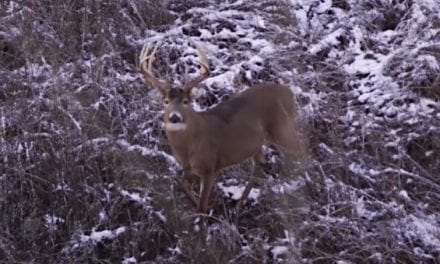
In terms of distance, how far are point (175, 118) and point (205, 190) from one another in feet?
1.75

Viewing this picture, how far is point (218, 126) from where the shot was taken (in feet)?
22.0

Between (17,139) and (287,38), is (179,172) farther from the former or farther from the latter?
(287,38)

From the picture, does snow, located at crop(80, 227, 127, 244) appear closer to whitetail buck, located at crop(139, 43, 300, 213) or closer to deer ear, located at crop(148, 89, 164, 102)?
whitetail buck, located at crop(139, 43, 300, 213)

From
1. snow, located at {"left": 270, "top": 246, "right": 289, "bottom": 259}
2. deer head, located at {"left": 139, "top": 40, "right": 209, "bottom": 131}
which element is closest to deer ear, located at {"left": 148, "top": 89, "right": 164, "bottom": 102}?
deer head, located at {"left": 139, "top": 40, "right": 209, "bottom": 131}

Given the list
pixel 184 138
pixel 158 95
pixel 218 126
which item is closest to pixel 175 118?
pixel 184 138

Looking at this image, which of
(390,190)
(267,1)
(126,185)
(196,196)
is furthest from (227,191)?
(267,1)

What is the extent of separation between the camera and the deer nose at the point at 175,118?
20.5 feet

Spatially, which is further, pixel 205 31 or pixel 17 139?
pixel 205 31

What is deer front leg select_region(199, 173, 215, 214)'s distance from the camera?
6457 millimetres

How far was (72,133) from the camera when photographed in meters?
7.18

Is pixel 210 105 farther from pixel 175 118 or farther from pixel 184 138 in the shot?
pixel 175 118

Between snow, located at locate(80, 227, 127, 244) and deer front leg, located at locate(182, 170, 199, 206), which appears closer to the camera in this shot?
snow, located at locate(80, 227, 127, 244)

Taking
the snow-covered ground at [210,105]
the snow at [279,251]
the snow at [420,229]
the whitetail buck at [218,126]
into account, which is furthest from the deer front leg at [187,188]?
the snow at [420,229]

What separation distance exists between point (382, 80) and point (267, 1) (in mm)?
1539
